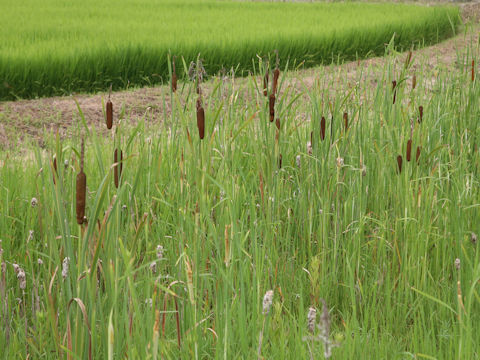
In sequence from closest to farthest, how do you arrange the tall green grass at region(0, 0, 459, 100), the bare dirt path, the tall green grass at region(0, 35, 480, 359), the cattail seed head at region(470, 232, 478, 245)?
the tall green grass at region(0, 35, 480, 359)
the cattail seed head at region(470, 232, 478, 245)
the bare dirt path
the tall green grass at region(0, 0, 459, 100)

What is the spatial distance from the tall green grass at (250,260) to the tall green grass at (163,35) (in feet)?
10.8

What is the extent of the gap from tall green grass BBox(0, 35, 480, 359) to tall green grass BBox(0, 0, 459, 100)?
3.30 meters

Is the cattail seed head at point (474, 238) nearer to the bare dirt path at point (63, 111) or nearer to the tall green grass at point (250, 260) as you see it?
the tall green grass at point (250, 260)

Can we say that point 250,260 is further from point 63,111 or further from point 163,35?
point 163,35

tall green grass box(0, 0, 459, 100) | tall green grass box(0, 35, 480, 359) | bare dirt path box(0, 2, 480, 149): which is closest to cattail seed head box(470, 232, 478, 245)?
tall green grass box(0, 35, 480, 359)

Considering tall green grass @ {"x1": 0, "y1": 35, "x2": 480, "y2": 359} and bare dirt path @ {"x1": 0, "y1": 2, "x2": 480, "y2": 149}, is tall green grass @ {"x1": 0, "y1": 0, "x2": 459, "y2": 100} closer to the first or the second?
bare dirt path @ {"x1": 0, "y1": 2, "x2": 480, "y2": 149}

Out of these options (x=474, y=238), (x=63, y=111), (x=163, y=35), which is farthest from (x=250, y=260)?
(x=163, y=35)

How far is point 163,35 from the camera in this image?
8.62 metres

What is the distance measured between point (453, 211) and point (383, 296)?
38cm

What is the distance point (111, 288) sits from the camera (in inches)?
47.5

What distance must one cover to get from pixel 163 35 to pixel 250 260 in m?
7.54

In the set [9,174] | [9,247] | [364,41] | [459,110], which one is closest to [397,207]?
[459,110]

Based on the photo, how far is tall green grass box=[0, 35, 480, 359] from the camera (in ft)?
3.89

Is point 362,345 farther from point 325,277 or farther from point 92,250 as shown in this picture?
point 92,250
